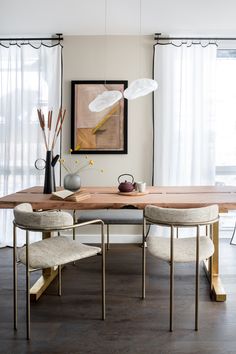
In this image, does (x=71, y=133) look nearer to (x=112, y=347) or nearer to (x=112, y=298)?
(x=112, y=298)

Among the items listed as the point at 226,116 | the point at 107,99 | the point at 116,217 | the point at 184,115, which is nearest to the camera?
the point at 107,99

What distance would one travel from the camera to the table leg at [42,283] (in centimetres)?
262

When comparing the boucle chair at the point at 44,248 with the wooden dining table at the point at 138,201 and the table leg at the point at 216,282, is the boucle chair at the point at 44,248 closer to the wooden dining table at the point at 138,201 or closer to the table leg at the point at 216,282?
the wooden dining table at the point at 138,201

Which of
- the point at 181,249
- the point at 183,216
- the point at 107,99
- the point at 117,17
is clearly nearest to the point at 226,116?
the point at 117,17

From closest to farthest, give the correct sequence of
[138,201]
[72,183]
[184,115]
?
[138,201] → [72,183] → [184,115]

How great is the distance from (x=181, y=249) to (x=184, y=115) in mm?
2084

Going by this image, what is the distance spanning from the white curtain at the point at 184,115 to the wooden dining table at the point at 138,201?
0.95 metres

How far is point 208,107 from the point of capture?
4043 mm

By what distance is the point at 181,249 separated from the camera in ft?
7.95

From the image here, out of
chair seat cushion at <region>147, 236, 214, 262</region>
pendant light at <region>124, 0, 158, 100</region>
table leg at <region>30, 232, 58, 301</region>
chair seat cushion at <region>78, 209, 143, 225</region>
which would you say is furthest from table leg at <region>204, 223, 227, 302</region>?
table leg at <region>30, 232, 58, 301</region>

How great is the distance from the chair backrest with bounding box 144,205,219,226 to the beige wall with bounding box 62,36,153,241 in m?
2.02

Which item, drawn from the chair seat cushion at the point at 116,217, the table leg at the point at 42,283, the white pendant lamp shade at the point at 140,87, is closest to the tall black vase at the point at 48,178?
the table leg at the point at 42,283

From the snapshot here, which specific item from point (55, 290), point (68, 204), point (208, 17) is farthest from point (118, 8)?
point (55, 290)

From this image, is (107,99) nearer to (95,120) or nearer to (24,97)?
(95,120)
